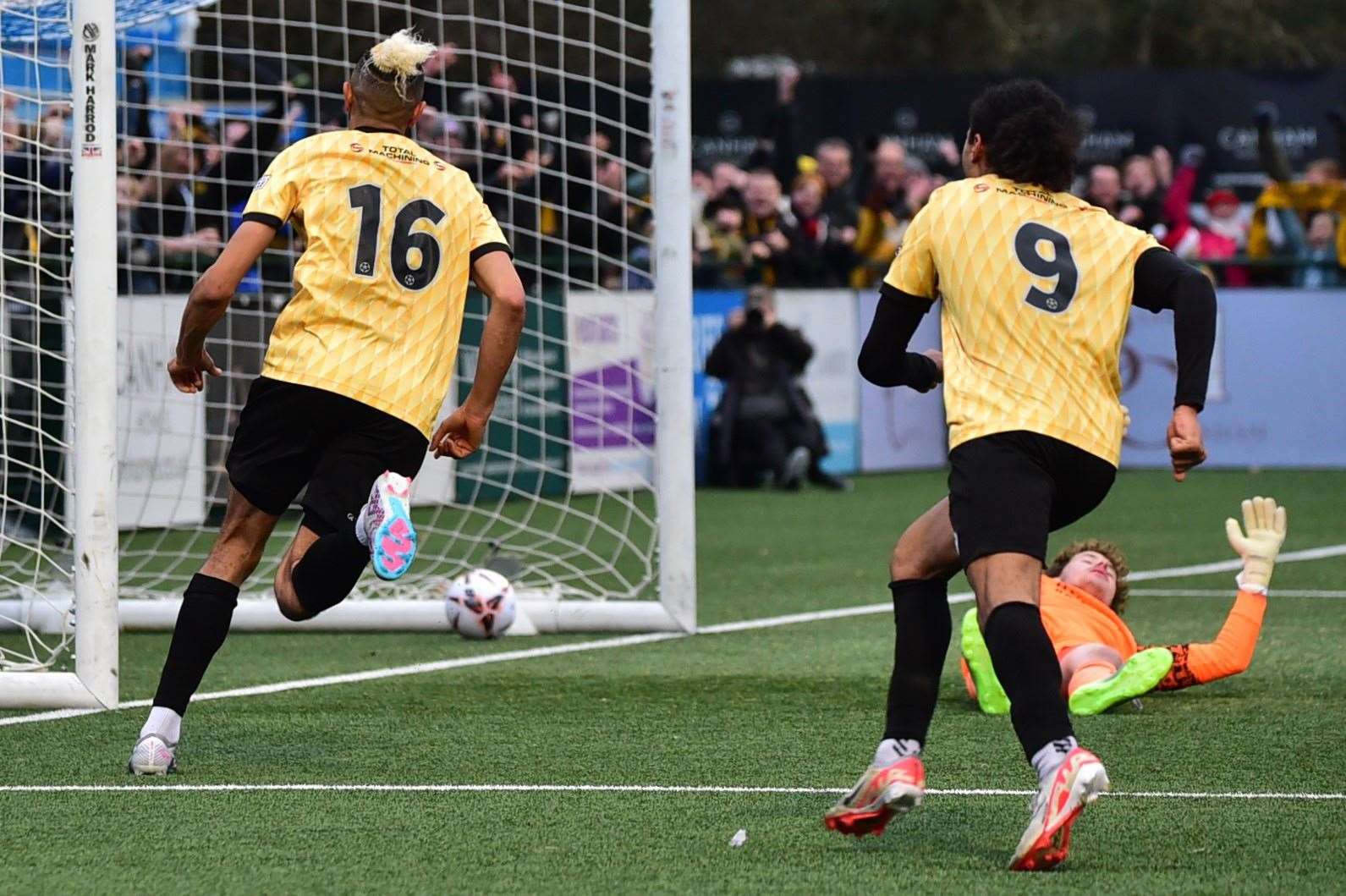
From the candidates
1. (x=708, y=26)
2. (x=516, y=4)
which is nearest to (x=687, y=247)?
(x=516, y=4)

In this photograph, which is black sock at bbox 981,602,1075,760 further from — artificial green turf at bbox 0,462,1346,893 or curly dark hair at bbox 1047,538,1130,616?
curly dark hair at bbox 1047,538,1130,616

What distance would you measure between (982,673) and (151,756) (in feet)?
8.10

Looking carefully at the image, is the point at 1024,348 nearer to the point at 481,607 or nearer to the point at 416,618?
the point at 481,607

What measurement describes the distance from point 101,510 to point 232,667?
1.55m

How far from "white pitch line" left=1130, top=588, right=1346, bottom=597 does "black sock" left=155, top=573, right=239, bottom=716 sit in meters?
5.42

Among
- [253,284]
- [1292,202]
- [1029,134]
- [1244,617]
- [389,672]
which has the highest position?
[1292,202]

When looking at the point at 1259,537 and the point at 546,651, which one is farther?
the point at 546,651

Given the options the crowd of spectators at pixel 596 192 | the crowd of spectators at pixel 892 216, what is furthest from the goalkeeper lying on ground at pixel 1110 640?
the crowd of spectators at pixel 892 216

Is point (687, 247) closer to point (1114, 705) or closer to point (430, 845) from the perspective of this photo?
point (1114, 705)

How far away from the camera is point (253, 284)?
12.6 metres

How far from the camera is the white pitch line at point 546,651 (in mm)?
7332

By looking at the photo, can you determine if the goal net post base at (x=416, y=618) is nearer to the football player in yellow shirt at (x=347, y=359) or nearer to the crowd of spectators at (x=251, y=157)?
the crowd of spectators at (x=251, y=157)

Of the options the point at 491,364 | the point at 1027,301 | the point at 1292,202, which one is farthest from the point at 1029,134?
the point at 1292,202

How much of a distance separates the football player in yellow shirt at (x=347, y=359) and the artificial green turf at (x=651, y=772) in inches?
19.1
